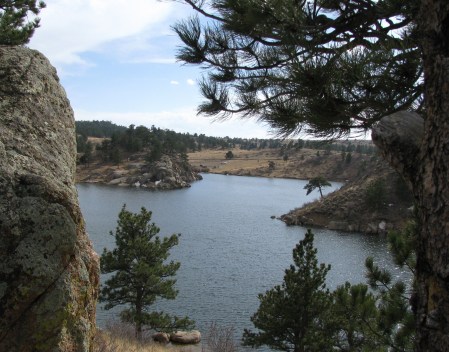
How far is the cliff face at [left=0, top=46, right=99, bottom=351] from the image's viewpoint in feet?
8.66

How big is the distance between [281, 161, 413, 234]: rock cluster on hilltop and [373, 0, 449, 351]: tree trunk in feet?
155

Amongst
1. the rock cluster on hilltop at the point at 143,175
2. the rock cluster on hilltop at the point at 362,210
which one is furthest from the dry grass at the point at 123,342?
the rock cluster on hilltop at the point at 143,175

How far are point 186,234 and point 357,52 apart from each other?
110ft

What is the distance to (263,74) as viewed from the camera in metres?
5.41

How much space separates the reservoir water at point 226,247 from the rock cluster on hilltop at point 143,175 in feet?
43.9

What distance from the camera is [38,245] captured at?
274 cm

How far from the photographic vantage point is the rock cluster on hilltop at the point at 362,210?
163 feet

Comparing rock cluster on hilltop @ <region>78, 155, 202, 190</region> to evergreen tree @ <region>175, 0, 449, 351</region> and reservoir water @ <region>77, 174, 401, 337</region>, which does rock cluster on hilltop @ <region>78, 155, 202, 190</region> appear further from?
evergreen tree @ <region>175, 0, 449, 351</region>

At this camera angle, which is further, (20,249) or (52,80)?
(52,80)

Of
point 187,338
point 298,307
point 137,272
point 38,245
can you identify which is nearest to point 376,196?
point 187,338

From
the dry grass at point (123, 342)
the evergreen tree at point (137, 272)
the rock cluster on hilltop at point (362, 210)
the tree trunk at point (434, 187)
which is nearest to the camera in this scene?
the tree trunk at point (434, 187)

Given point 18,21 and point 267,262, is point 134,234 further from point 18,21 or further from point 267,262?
point 267,262

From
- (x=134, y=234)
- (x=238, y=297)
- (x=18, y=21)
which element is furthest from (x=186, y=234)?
(x=18, y=21)

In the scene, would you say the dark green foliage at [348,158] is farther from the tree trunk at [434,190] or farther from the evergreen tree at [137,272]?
the tree trunk at [434,190]
